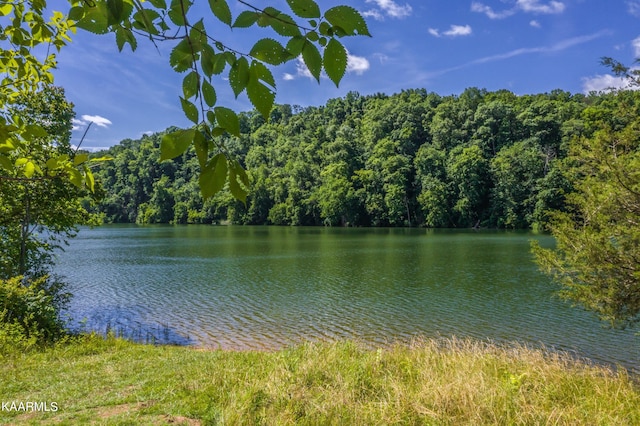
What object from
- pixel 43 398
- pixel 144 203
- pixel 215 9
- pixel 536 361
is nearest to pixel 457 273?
pixel 536 361

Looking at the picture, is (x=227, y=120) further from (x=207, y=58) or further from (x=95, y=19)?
(x=95, y=19)

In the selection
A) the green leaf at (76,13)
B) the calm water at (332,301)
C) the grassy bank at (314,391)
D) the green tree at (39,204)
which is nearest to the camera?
the green leaf at (76,13)

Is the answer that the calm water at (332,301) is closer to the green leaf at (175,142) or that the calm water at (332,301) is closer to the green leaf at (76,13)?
the green leaf at (76,13)

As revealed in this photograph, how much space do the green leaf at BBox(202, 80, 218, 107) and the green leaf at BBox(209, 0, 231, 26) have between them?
0.59 ft

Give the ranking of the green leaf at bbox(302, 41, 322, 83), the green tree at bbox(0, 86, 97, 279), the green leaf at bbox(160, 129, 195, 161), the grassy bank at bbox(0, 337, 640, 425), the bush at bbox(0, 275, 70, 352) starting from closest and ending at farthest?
the green leaf at bbox(160, 129, 195, 161) < the green leaf at bbox(302, 41, 322, 83) < the grassy bank at bbox(0, 337, 640, 425) < the bush at bbox(0, 275, 70, 352) < the green tree at bbox(0, 86, 97, 279)

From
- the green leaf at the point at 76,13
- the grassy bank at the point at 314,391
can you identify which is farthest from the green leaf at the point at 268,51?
the grassy bank at the point at 314,391

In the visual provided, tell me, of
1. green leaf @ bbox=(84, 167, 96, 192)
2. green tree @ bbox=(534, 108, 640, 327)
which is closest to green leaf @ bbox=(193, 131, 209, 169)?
green leaf @ bbox=(84, 167, 96, 192)

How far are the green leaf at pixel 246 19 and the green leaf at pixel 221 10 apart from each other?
4 cm

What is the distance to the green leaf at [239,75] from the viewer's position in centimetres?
100

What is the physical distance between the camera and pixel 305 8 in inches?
38.1

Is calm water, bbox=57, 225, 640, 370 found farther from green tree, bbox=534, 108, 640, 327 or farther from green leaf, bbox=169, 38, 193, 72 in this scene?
green leaf, bbox=169, 38, 193, 72

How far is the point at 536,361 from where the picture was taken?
7.72 meters

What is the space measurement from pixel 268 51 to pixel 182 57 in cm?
28

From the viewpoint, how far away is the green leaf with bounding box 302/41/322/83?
3.33 feet
